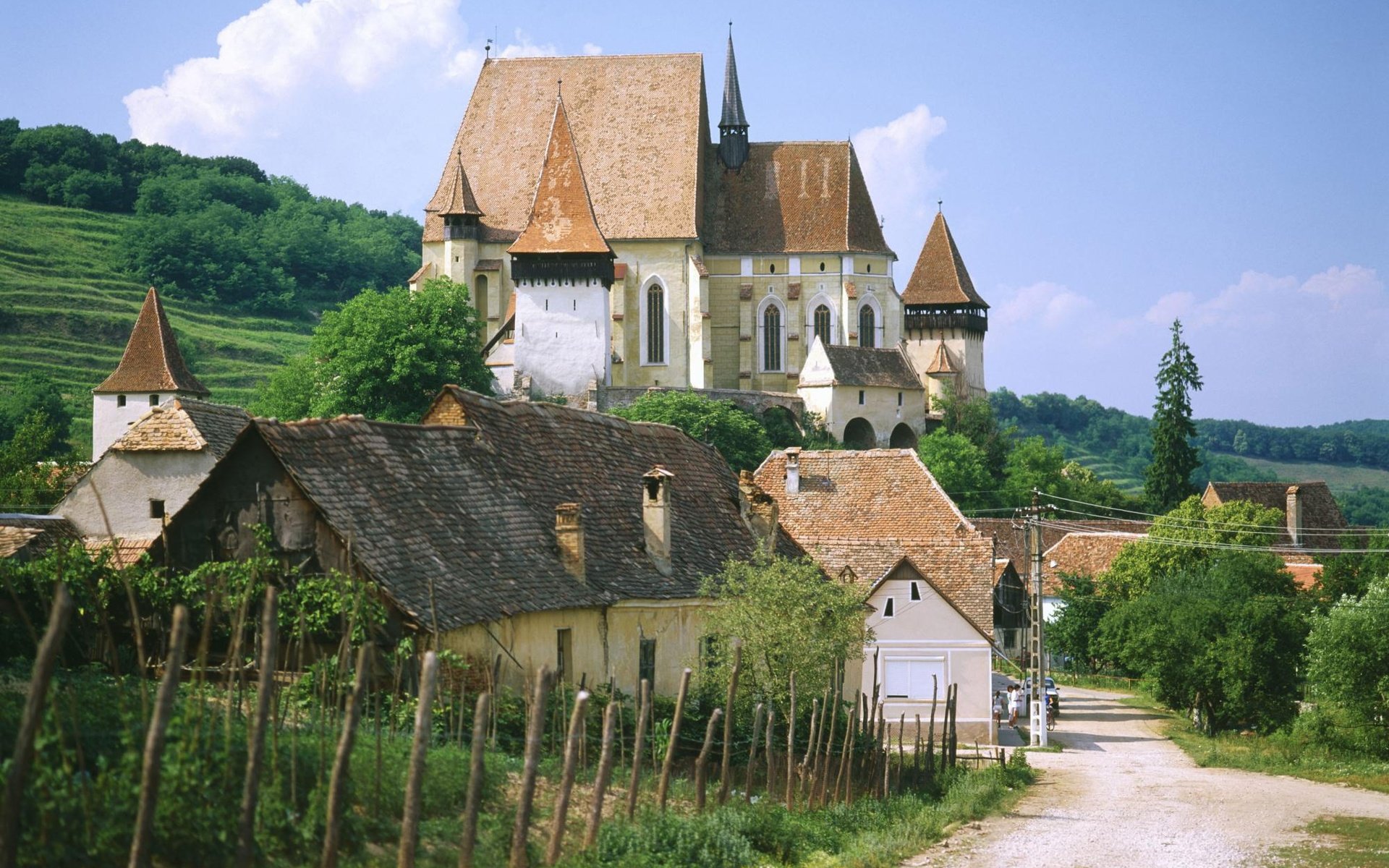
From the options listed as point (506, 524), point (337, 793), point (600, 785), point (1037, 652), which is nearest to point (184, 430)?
point (506, 524)

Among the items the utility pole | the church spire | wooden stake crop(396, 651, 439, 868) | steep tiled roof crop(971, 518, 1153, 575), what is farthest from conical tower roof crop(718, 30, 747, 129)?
wooden stake crop(396, 651, 439, 868)

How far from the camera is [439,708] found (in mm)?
17141

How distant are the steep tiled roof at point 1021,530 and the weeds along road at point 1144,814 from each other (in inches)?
1174

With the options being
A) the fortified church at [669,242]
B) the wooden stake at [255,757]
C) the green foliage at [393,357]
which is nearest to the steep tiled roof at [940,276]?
the fortified church at [669,242]

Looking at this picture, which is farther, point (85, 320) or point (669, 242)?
point (85, 320)

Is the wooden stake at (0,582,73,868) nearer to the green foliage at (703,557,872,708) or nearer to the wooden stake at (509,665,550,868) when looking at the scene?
the wooden stake at (509,665,550,868)

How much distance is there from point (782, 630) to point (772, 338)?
194 feet

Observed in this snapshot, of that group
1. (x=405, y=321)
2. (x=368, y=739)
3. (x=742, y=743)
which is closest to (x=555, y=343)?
(x=405, y=321)

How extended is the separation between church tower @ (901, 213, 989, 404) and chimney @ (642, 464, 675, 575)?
67213mm

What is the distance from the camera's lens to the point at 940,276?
9450 cm

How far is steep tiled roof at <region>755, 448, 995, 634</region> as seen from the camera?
36969 millimetres

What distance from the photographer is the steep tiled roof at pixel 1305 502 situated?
75438 mm

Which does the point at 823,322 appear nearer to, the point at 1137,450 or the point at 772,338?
the point at 772,338

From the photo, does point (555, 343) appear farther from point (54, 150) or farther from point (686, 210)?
point (54, 150)
